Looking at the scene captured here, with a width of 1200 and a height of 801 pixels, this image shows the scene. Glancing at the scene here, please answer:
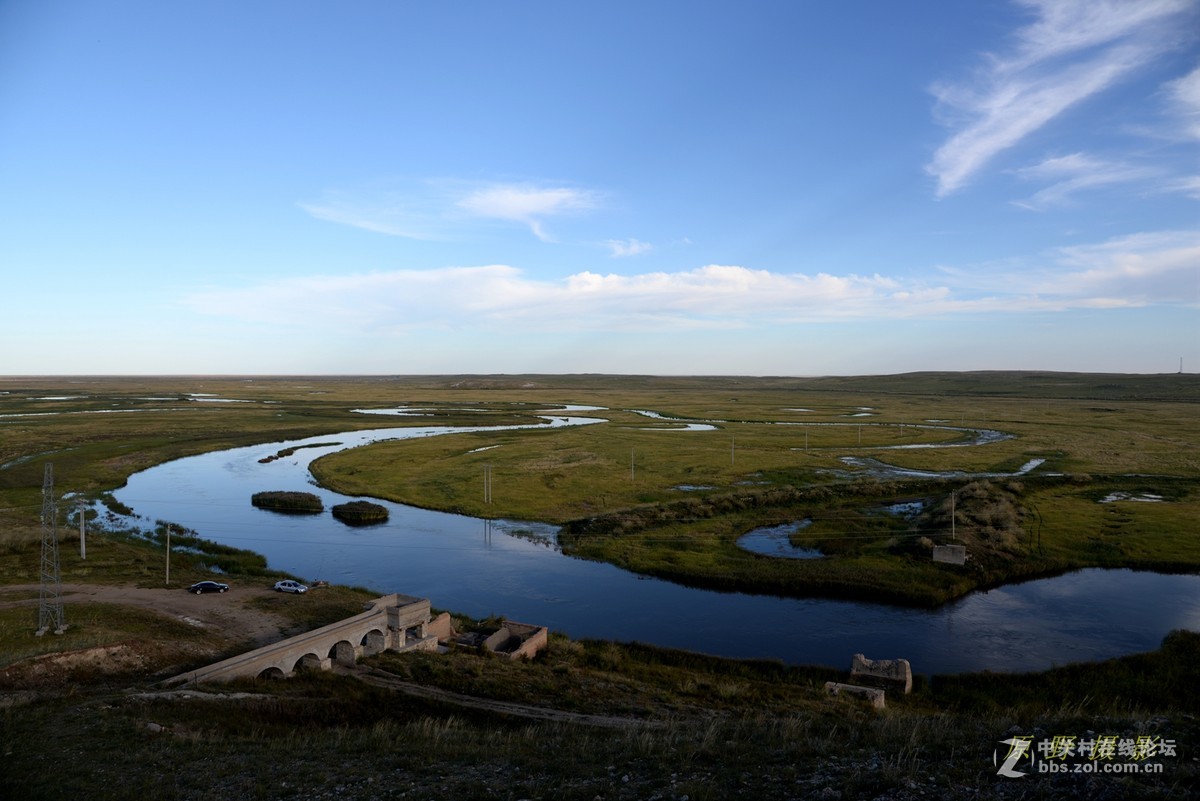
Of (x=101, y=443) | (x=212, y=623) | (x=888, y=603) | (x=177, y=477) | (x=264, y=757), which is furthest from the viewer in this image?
(x=101, y=443)

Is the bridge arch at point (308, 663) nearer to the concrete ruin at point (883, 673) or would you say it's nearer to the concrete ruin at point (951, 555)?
the concrete ruin at point (883, 673)

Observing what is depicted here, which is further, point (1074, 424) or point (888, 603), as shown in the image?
point (1074, 424)

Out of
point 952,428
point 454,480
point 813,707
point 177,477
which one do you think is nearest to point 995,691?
point 813,707

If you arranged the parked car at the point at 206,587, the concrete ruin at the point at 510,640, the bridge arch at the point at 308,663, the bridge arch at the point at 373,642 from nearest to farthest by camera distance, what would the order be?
1. the bridge arch at the point at 308,663
2. the concrete ruin at the point at 510,640
3. the bridge arch at the point at 373,642
4. the parked car at the point at 206,587

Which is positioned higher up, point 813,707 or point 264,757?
point 264,757

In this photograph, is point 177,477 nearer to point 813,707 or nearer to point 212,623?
point 212,623

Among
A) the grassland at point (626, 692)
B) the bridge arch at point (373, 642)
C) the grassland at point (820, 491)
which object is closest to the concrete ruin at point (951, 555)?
the grassland at point (820, 491)
